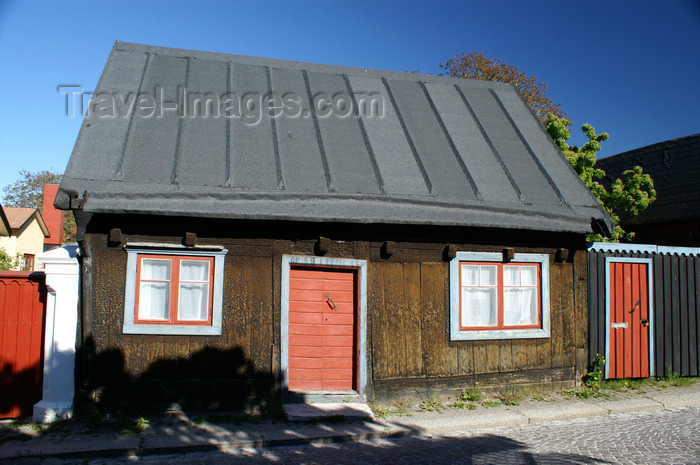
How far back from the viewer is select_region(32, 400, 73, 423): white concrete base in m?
6.62

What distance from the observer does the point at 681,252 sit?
32.8 ft

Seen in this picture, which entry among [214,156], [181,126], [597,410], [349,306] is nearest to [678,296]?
[597,410]

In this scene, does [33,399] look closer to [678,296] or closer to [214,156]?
[214,156]

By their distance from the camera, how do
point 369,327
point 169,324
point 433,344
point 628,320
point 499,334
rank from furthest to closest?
point 628,320, point 499,334, point 433,344, point 369,327, point 169,324

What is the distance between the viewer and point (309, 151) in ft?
28.6

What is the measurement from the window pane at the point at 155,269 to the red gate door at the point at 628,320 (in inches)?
298

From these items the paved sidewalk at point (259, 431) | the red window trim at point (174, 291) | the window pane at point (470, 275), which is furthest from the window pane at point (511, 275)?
the red window trim at point (174, 291)

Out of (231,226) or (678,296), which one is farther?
(678,296)

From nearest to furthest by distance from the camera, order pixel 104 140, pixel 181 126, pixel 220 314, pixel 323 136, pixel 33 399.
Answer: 1. pixel 33 399
2. pixel 220 314
3. pixel 104 140
4. pixel 181 126
5. pixel 323 136

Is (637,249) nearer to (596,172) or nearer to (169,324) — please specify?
(596,172)

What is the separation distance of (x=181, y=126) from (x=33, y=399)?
4.50 meters

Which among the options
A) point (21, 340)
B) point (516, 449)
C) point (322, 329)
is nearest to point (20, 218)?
point (21, 340)

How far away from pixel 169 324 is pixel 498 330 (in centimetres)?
512

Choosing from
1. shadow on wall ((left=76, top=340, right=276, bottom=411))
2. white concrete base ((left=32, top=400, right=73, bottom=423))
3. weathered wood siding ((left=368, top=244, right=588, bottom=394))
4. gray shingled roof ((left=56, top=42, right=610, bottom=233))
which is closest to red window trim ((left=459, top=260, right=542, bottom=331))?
weathered wood siding ((left=368, top=244, right=588, bottom=394))
